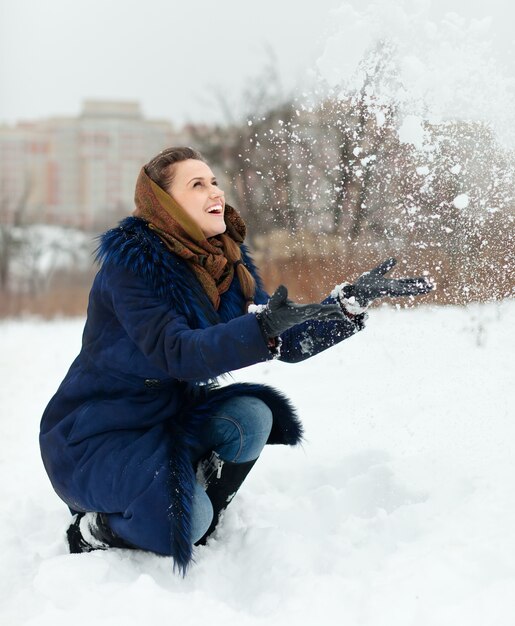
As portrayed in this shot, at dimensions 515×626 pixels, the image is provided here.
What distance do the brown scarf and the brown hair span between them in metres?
0.02

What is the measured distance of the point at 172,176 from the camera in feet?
5.58

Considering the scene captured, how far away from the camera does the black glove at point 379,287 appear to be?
155cm

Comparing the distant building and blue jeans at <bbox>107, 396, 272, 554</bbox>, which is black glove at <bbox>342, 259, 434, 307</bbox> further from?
the distant building

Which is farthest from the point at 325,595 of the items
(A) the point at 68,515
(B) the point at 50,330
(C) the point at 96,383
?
(B) the point at 50,330

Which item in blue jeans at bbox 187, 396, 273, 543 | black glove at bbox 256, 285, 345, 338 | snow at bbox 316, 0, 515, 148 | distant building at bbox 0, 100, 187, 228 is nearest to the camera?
black glove at bbox 256, 285, 345, 338

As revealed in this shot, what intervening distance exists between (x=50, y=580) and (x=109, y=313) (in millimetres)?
600

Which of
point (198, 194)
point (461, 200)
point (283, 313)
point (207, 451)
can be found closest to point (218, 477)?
point (207, 451)

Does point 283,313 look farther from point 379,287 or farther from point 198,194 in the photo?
point 198,194

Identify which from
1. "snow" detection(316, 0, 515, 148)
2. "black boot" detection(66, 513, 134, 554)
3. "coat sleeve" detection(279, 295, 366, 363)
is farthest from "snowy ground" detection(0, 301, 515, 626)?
"snow" detection(316, 0, 515, 148)

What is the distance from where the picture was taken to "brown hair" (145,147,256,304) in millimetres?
Answer: 1705

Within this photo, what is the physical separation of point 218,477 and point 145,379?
13.7 inches

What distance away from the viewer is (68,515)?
207 centimetres

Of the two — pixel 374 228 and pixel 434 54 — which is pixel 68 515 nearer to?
pixel 374 228

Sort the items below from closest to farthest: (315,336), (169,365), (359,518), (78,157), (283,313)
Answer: (283,313)
(169,365)
(315,336)
(359,518)
(78,157)
